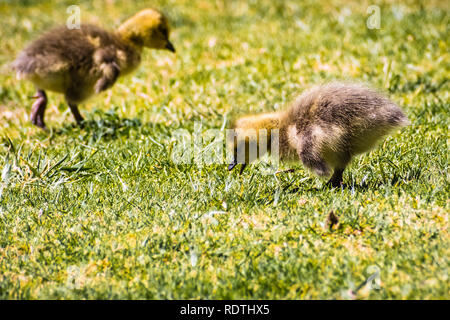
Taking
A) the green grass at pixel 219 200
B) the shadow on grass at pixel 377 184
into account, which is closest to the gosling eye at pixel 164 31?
the green grass at pixel 219 200

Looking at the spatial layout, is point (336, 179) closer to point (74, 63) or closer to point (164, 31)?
point (74, 63)

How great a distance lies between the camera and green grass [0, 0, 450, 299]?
9.50ft

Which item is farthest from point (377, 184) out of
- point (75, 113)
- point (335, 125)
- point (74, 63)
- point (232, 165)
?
point (75, 113)

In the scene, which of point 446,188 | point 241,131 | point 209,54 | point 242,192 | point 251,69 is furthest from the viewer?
point 209,54

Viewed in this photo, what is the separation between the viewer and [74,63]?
5.85 meters

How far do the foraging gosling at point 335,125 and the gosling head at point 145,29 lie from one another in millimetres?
2667

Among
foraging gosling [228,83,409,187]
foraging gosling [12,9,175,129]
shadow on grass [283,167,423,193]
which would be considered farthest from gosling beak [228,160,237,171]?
foraging gosling [12,9,175,129]

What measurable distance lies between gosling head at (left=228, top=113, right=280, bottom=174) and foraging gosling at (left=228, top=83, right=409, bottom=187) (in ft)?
0.15

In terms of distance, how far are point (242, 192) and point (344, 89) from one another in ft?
3.32

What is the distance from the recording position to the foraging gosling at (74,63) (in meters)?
5.81

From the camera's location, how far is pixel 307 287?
2.78 metres

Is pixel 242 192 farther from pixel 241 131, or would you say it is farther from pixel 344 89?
pixel 344 89
